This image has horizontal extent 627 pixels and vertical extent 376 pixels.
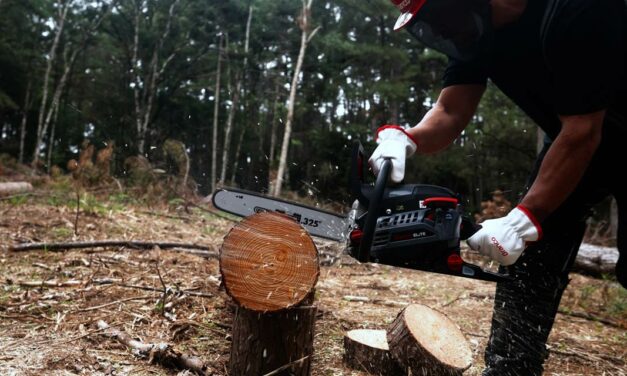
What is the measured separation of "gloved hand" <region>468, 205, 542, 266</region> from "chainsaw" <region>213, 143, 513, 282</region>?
8 centimetres

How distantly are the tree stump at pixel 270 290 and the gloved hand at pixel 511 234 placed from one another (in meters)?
0.72

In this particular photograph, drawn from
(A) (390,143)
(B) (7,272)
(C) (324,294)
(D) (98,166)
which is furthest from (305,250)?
(D) (98,166)

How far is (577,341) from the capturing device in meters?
3.27

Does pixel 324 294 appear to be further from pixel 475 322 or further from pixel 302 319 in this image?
pixel 302 319

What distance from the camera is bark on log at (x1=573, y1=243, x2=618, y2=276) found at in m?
5.53

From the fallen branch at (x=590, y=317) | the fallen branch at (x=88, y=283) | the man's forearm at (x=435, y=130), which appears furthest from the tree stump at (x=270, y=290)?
the fallen branch at (x=590, y=317)

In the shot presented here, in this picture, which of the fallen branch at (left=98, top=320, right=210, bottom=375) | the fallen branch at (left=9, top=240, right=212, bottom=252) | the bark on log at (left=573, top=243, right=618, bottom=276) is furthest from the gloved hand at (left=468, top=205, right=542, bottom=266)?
the bark on log at (left=573, top=243, right=618, bottom=276)

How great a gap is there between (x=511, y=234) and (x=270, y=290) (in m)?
0.94

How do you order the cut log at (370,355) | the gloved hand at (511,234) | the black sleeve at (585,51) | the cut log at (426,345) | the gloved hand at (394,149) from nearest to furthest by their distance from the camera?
the black sleeve at (585,51)
the gloved hand at (511,234)
the gloved hand at (394,149)
the cut log at (426,345)
the cut log at (370,355)

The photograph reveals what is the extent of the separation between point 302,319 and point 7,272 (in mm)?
2226

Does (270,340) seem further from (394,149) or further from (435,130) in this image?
(435,130)

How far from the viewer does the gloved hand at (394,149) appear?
1.72m

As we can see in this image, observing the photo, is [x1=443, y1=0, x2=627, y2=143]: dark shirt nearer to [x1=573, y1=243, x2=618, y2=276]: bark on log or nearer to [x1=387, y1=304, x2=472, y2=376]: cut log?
[x1=387, y1=304, x2=472, y2=376]: cut log

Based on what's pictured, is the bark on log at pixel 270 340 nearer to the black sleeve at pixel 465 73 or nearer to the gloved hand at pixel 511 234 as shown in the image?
the gloved hand at pixel 511 234
